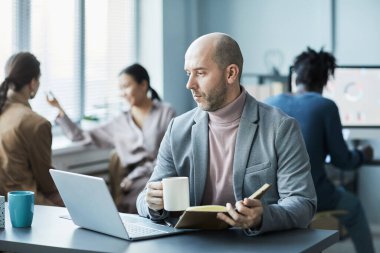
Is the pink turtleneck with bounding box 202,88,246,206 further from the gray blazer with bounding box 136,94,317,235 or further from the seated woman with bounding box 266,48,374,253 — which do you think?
the seated woman with bounding box 266,48,374,253

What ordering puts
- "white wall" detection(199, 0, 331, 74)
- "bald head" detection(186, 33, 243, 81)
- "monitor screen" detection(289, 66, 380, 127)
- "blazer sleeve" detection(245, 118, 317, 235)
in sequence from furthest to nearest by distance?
"white wall" detection(199, 0, 331, 74) < "monitor screen" detection(289, 66, 380, 127) < "bald head" detection(186, 33, 243, 81) < "blazer sleeve" detection(245, 118, 317, 235)

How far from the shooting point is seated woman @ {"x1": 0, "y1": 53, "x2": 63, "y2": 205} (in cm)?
369

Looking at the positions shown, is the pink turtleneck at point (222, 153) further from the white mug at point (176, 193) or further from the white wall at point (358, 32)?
the white wall at point (358, 32)

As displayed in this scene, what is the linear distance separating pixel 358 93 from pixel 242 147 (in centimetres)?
249

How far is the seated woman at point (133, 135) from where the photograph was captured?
4832 mm

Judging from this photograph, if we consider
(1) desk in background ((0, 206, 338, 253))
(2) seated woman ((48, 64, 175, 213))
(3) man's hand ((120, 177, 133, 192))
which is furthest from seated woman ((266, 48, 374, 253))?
(1) desk in background ((0, 206, 338, 253))

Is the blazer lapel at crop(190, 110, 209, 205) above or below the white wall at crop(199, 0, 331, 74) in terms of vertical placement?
below

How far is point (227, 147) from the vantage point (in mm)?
2787

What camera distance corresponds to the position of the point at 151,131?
4.83 metres

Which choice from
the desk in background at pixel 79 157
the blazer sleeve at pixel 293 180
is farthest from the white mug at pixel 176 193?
the desk in background at pixel 79 157

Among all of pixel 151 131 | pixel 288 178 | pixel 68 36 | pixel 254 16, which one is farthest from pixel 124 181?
pixel 288 178

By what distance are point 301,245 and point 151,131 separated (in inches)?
102

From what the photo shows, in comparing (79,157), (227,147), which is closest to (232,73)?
(227,147)

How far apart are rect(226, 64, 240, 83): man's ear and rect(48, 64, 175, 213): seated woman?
208 centimetres
